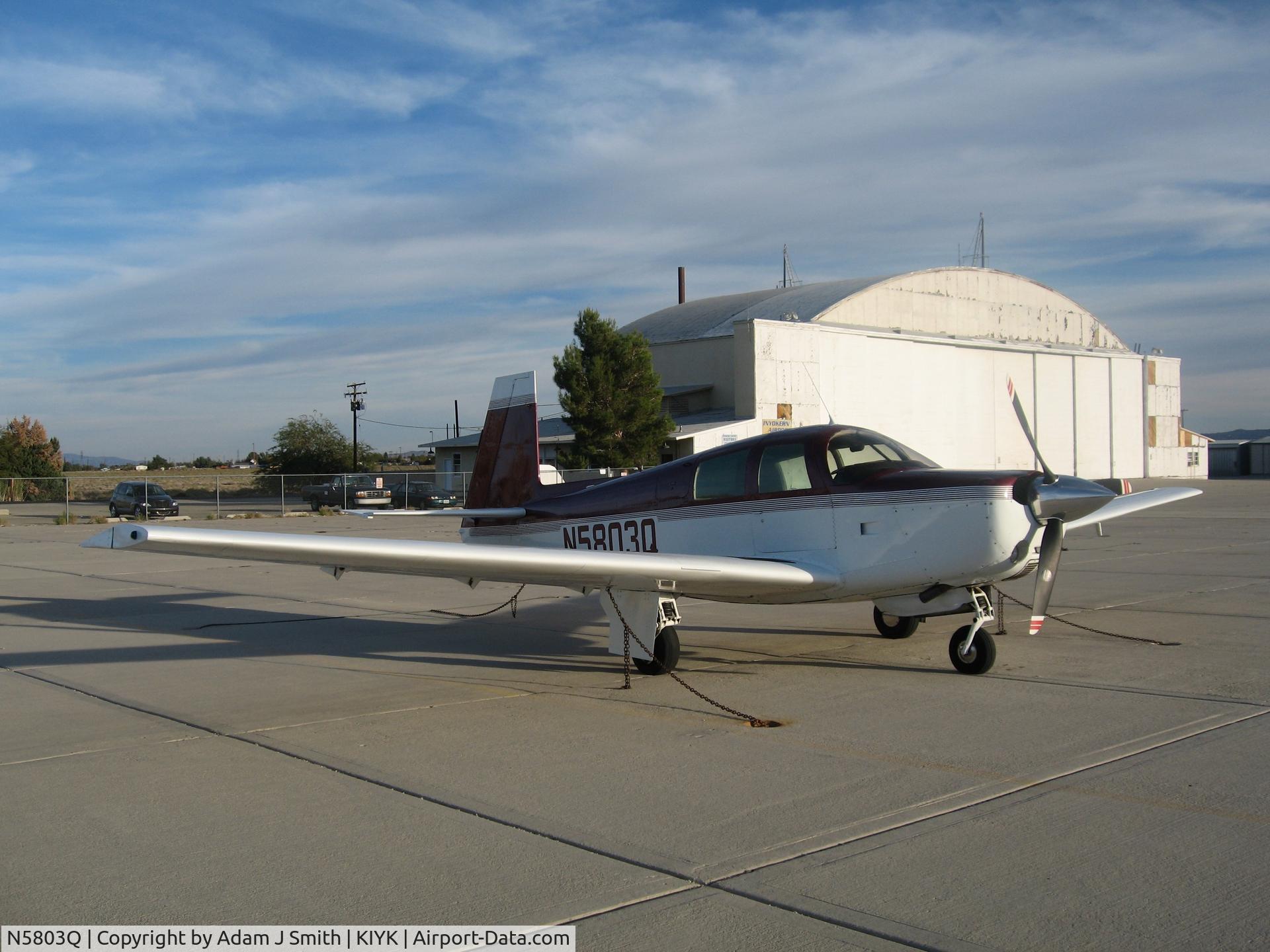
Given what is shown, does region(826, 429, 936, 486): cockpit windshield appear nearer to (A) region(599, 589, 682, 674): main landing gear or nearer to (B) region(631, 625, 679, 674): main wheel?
(A) region(599, 589, 682, 674): main landing gear

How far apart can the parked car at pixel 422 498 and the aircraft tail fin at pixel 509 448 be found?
28.7 meters

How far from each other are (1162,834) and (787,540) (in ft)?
14.4

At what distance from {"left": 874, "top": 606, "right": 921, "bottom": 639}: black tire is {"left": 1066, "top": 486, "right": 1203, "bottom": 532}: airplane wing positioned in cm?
181

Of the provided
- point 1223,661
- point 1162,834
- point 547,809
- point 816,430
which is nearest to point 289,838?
point 547,809

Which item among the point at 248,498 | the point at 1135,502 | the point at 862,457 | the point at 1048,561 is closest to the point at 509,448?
the point at 862,457

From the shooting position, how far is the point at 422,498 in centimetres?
4162

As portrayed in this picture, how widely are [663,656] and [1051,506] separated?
329 centimetres

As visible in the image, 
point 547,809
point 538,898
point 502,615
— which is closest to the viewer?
point 538,898

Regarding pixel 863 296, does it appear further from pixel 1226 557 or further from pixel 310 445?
pixel 310 445

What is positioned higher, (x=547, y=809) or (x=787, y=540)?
(x=787, y=540)

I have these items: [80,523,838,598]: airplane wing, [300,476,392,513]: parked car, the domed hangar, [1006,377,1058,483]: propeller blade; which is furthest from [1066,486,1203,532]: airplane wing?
[300,476,392,513]: parked car

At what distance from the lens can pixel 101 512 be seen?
43.0 m

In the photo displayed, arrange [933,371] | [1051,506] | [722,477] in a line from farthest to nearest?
[933,371]
[722,477]
[1051,506]

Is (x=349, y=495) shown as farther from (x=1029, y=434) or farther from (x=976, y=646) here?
(x=976, y=646)
